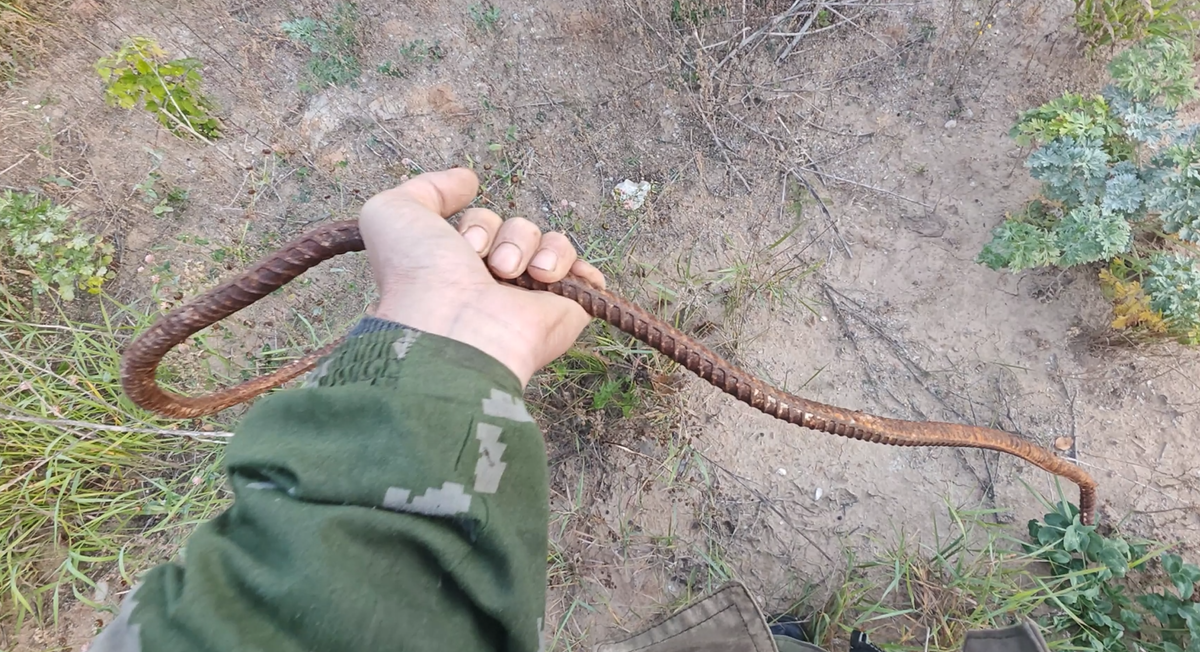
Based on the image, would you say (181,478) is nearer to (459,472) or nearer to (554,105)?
(459,472)

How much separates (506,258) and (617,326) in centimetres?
32

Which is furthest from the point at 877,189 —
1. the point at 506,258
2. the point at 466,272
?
the point at 466,272

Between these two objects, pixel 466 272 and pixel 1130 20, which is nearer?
pixel 466 272

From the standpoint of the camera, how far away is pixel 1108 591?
1804 mm

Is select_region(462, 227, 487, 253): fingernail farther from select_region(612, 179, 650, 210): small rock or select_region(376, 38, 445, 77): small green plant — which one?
select_region(376, 38, 445, 77): small green plant

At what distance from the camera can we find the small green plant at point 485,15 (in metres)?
2.52

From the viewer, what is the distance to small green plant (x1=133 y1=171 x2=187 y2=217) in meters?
2.45

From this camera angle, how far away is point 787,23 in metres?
2.42

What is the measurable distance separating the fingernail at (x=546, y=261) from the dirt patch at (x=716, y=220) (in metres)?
0.70

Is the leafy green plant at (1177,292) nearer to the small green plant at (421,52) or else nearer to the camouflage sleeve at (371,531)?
the camouflage sleeve at (371,531)

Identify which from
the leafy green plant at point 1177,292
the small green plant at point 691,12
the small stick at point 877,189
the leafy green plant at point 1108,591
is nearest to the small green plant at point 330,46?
the small green plant at point 691,12

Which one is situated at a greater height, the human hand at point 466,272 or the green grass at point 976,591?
the human hand at point 466,272

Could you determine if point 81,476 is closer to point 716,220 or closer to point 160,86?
point 160,86

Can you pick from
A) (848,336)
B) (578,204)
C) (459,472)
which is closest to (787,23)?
(578,204)
